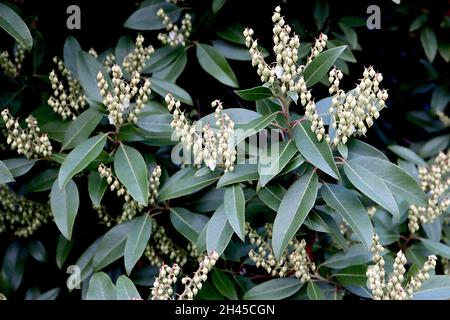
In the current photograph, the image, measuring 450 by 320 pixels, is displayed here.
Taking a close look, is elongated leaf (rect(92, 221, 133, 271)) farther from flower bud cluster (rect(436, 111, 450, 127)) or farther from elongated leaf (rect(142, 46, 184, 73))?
flower bud cluster (rect(436, 111, 450, 127))

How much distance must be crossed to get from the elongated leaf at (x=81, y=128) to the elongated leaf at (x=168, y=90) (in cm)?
24

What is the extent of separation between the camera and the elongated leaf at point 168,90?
2098 millimetres

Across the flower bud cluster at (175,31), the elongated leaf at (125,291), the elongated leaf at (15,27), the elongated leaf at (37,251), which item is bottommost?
the elongated leaf at (37,251)

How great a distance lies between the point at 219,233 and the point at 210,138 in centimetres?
28

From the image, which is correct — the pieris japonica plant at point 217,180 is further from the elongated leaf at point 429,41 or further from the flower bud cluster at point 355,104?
the elongated leaf at point 429,41

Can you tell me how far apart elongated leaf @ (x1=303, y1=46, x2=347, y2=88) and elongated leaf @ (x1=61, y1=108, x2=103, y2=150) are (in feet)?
2.37

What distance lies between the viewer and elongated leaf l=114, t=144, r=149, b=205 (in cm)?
172

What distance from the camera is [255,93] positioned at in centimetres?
166

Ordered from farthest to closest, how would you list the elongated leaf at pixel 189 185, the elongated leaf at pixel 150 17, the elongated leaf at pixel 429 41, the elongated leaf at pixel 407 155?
the elongated leaf at pixel 429 41 < the elongated leaf at pixel 407 155 < the elongated leaf at pixel 150 17 < the elongated leaf at pixel 189 185

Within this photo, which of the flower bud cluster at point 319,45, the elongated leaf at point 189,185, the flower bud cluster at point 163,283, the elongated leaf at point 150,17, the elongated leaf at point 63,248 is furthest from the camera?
the elongated leaf at point 150,17

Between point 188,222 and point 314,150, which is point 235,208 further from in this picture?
point 188,222

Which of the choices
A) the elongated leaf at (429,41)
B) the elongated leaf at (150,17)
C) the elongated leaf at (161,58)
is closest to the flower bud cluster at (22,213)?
the elongated leaf at (161,58)
